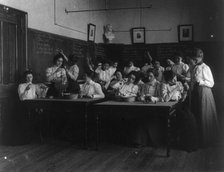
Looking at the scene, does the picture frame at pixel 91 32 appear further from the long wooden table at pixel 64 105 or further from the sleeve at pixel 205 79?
the sleeve at pixel 205 79

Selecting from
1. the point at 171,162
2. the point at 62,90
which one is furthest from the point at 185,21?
the point at 171,162

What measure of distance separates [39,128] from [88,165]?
1.68 metres

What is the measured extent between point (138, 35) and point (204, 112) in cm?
595

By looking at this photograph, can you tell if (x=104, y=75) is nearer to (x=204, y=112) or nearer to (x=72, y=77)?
(x=72, y=77)

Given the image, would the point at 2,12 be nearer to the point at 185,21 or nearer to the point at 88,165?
the point at 88,165

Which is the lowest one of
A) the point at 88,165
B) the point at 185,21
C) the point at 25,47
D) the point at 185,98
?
the point at 88,165

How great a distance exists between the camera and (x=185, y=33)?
31.7ft

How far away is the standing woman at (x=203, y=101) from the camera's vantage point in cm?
457

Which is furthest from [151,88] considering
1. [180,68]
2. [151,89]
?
[180,68]

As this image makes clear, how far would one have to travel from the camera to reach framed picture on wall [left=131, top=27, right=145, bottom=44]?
399 inches

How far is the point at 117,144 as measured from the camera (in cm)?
479

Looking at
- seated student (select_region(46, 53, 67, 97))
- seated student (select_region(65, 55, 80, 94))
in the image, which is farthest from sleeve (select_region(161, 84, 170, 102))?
seated student (select_region(46, 53, 67, 97))

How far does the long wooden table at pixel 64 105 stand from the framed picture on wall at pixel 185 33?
18.7 ft

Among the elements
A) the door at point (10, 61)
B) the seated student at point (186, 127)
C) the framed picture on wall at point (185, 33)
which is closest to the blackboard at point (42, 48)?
the door at point (10, 61)
